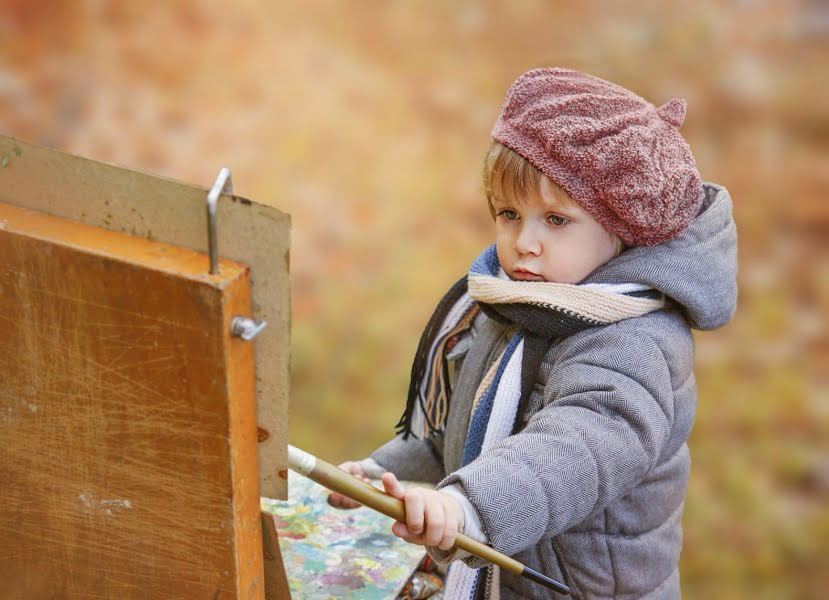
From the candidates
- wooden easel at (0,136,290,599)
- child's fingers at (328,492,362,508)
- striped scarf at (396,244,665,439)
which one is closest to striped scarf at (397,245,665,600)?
striped scarf at (396,244,665,439)

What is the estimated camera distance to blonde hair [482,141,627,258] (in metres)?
1.16

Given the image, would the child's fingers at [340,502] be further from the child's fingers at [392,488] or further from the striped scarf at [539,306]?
the child's fingers at [392,488]

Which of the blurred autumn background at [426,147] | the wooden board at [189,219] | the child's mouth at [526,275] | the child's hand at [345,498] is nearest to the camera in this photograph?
the wooden board at [189,219]

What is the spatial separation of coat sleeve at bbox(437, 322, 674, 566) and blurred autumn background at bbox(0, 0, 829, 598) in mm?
1430

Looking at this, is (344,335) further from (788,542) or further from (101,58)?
(788,542)

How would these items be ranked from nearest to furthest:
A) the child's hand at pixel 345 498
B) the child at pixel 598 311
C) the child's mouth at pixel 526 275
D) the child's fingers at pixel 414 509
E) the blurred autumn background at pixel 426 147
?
the child's fingers at pixel 414 509 → the child at pixel 598 311 → the child's mouth at pixel 526 275 → the child's hand at pixel 345 498 → the blurred autumn background at pixel 426 147

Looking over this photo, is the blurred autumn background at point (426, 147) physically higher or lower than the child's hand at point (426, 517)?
higher

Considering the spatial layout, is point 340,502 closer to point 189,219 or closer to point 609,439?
point 609,439

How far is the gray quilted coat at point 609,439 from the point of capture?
1007mm

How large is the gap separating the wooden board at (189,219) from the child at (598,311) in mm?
283

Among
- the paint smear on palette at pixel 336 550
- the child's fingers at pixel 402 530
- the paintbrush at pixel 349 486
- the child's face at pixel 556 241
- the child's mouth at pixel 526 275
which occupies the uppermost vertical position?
the child's face at pixel 556 241

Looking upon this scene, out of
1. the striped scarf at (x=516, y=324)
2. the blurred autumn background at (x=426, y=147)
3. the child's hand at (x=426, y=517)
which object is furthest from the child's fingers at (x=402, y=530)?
the blurred autumn background at (x=426, y=147)

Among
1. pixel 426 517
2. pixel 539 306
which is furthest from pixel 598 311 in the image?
pixel 426 517

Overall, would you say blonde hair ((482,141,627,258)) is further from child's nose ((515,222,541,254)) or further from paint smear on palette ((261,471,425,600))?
paint smear on palette ((261,471,425,600))
